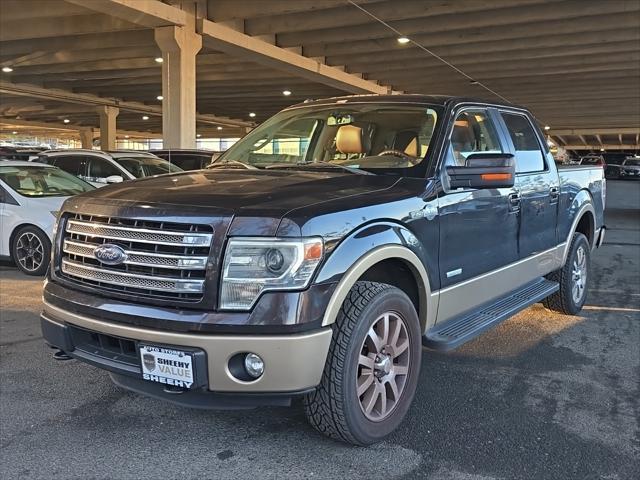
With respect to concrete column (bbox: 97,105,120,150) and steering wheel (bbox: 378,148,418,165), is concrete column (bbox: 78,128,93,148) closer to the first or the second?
concrete column (bbox: 97,105,120,150)

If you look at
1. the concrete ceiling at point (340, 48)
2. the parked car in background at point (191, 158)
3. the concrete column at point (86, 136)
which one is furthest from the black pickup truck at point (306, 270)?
the concrete column at point (86, 136)

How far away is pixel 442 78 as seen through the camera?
22547 millimetres

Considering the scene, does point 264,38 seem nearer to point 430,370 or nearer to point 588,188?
point 588,188

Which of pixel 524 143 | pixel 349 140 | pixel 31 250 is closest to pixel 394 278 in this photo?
pixel 349 140

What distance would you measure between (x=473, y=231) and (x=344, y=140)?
1.10 metres

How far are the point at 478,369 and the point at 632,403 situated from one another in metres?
1.00

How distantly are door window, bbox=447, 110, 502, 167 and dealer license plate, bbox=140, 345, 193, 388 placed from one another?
2.09 metres

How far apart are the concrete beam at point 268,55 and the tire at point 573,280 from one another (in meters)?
10.9

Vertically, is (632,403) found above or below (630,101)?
below

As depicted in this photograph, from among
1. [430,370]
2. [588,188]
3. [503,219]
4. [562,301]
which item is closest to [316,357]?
[430,370]

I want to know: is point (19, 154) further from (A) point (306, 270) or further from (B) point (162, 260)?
(A) point (306, 270)

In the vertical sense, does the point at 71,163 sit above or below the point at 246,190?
above

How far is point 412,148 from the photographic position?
13.0 feet

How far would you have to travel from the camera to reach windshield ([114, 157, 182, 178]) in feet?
39.2
